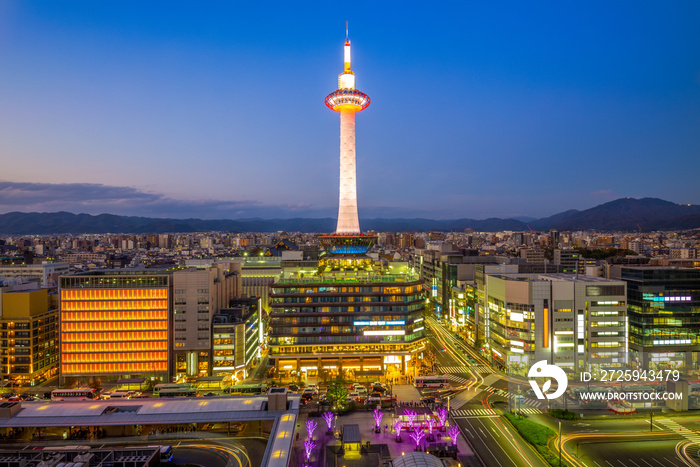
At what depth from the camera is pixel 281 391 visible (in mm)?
50031

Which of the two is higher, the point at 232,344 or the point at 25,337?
the point at 25,337

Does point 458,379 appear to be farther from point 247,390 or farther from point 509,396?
point 247,390

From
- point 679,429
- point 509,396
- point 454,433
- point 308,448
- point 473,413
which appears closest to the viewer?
point 308,448

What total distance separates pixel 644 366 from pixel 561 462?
37.9 meters

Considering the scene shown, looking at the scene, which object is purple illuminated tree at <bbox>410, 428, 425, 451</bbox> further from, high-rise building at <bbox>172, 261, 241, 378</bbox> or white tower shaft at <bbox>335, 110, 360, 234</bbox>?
white tower shaft at <bbox>335, 110, 360, 234</bbox>

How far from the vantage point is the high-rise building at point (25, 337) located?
6944 cm

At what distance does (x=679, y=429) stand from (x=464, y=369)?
30.7 meters

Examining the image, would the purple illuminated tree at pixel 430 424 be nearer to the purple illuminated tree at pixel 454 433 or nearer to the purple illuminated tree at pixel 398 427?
the purple illuminated tree at pixel 454 433

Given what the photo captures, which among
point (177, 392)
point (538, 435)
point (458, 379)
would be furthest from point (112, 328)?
point (538, 435)

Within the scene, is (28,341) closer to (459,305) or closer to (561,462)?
(561,462)

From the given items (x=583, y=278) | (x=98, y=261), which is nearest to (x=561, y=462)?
(x=583, y=278)

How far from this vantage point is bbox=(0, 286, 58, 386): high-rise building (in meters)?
69.4

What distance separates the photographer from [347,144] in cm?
9925

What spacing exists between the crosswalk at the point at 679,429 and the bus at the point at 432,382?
1003 inches
